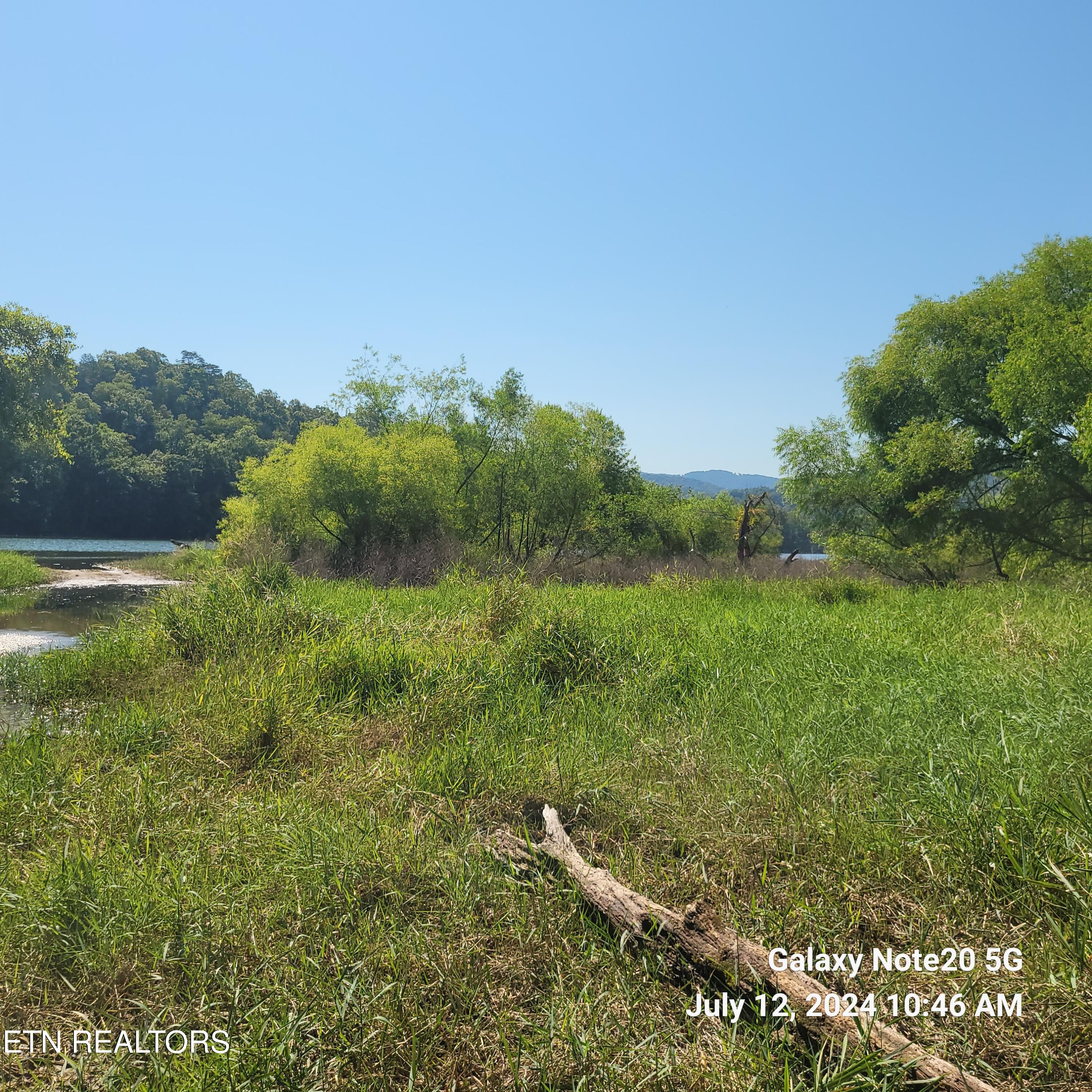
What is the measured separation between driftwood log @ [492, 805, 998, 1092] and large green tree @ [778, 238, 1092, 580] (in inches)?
701

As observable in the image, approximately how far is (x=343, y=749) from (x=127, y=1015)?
9.73 feet

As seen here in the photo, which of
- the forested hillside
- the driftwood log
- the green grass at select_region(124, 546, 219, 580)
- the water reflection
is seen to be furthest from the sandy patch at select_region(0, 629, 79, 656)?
the forested hillside

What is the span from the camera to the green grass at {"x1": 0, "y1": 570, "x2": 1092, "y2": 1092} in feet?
7.68

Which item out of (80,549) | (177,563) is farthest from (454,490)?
(80,549)

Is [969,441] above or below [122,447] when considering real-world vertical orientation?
below

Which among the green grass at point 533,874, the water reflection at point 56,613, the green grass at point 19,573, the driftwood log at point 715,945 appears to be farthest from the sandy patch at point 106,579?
the driftwood log at point 715,945

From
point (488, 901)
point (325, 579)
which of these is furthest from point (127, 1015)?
point (325, 579)

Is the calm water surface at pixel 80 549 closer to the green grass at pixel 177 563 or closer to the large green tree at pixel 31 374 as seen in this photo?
the green grass at pixel 177 563

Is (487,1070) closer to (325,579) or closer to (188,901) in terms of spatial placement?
(188,901)

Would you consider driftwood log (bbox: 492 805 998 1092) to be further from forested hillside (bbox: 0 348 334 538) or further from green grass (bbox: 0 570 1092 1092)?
forested hillside (bbox: 0 348 334 538)

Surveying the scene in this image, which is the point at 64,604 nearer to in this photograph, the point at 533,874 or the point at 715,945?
the point at 533,874

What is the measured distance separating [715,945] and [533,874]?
1.15 meters

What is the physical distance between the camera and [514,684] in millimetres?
6992

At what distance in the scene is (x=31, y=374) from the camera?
26656 mm
